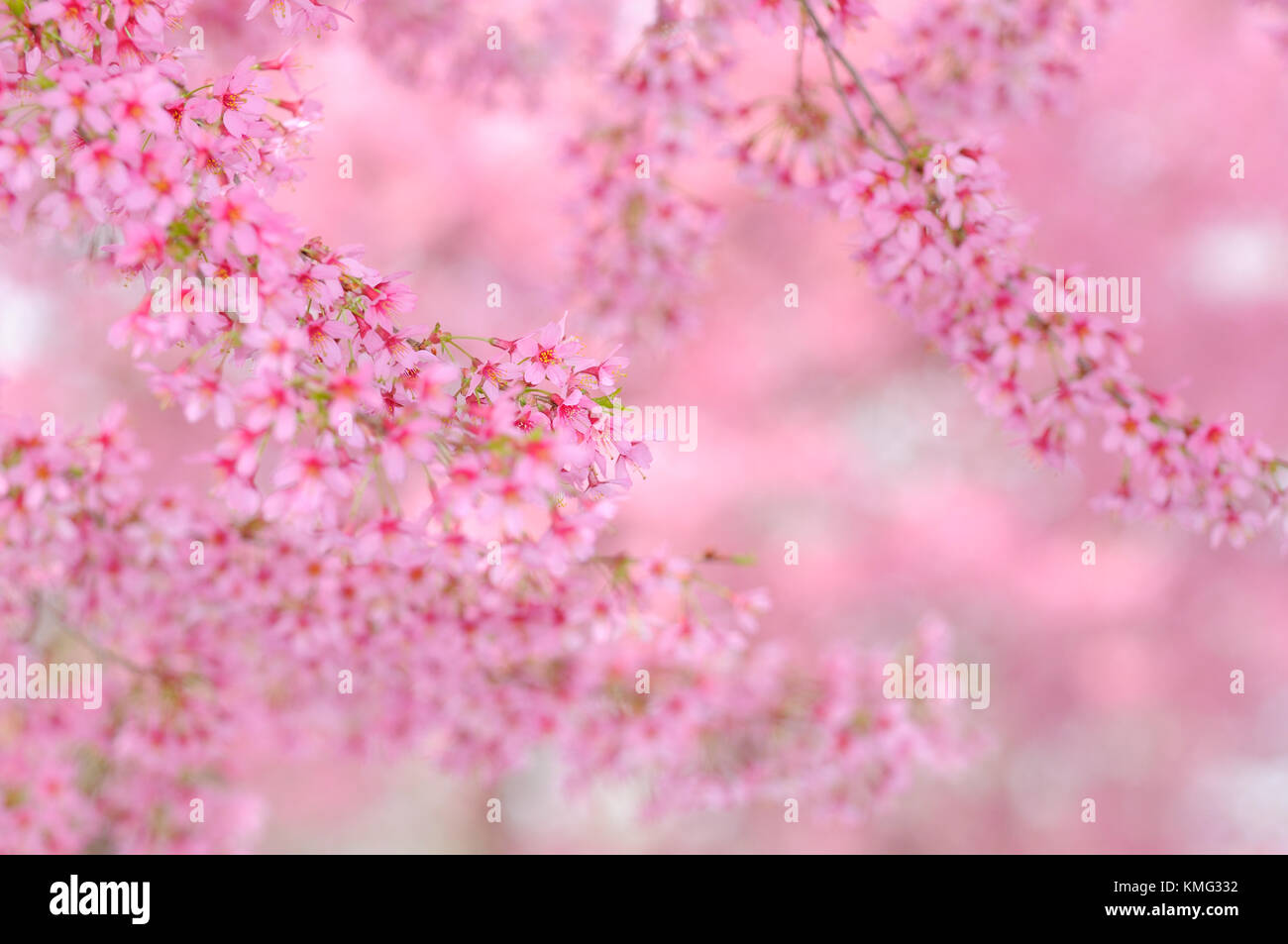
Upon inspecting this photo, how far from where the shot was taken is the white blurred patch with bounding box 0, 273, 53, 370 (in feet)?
10.5

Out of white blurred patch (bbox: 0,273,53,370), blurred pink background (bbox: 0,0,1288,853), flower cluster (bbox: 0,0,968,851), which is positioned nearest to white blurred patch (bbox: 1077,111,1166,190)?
blurred pink background (bbox: 0,0,1288,853)

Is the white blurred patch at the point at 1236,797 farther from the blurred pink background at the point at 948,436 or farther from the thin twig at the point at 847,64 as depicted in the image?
the thin twig at the point at 847,64

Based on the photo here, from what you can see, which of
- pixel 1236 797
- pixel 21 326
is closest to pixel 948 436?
pixel 1236 797

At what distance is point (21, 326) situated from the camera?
331cm

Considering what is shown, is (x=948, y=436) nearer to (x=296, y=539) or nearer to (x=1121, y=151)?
(x=1121, y=151)

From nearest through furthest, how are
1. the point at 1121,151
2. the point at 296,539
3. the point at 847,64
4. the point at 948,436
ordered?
the point at 847,64
the point at 296,539
the point at 1121,151
the point at 948,436

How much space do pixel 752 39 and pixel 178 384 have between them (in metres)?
3.21

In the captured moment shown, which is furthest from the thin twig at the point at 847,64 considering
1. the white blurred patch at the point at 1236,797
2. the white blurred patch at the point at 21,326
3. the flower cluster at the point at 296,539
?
the white blurred patch at the point at 1236,797

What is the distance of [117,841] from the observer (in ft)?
6.52

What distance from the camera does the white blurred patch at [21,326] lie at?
10.5 feet

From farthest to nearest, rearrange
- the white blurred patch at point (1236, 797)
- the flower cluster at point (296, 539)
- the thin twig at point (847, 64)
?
1. the white blurred patch at point (1236, 797)
2. the thin twig at point (847, 64)
3. the flower cluster at point (296, 539)

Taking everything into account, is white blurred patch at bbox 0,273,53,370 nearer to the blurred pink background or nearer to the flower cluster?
the blurred pink background

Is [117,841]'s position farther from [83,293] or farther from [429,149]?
[429,149]
